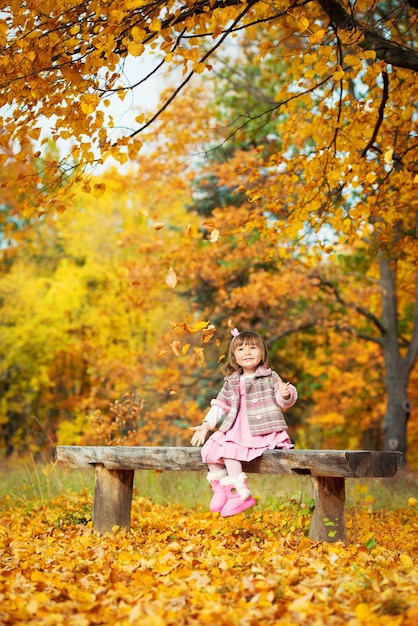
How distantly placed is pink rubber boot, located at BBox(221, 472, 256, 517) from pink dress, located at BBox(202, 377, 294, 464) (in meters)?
0.14

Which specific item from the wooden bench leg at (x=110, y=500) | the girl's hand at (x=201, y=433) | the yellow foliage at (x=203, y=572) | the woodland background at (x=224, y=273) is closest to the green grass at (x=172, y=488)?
the woodland background at (x=224, y=273)

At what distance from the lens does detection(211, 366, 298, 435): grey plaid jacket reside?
5.19 m

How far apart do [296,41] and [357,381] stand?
8.19m

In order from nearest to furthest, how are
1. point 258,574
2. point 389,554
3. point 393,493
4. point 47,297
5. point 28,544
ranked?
point 258,574 → point 389,554 → point 28,544 → point 393,493 → point 47,297

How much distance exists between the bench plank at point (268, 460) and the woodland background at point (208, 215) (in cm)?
74

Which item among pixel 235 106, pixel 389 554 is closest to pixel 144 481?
pixel 389 554

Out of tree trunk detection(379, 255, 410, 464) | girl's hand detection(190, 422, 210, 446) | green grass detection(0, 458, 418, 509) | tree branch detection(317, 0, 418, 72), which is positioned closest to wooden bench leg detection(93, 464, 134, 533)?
girl's hand detection(190, 422, 210, 446)

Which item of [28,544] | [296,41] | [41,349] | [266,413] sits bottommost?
[28,544]

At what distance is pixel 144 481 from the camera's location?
336 inches

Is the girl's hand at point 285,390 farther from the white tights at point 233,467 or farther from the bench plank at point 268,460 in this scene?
the white tights at point 233,467

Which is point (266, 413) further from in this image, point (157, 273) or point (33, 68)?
point (157, 273)

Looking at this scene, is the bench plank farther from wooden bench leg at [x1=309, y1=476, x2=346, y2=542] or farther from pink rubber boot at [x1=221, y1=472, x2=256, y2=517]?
wooden bench leg at [x1=309, y1=476, x2=346, y2=542]

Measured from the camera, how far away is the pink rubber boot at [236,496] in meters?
5.02

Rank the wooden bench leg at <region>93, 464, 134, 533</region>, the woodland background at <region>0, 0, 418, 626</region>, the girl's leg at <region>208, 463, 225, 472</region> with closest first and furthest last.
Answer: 1. the woodland background at <region>0, 0, 418, 626</region>
2. the girl's leg at <region>208, 463, 225, 472</region>
3. the wooden bench leg at <region>93, 464, 134, 533</region>
